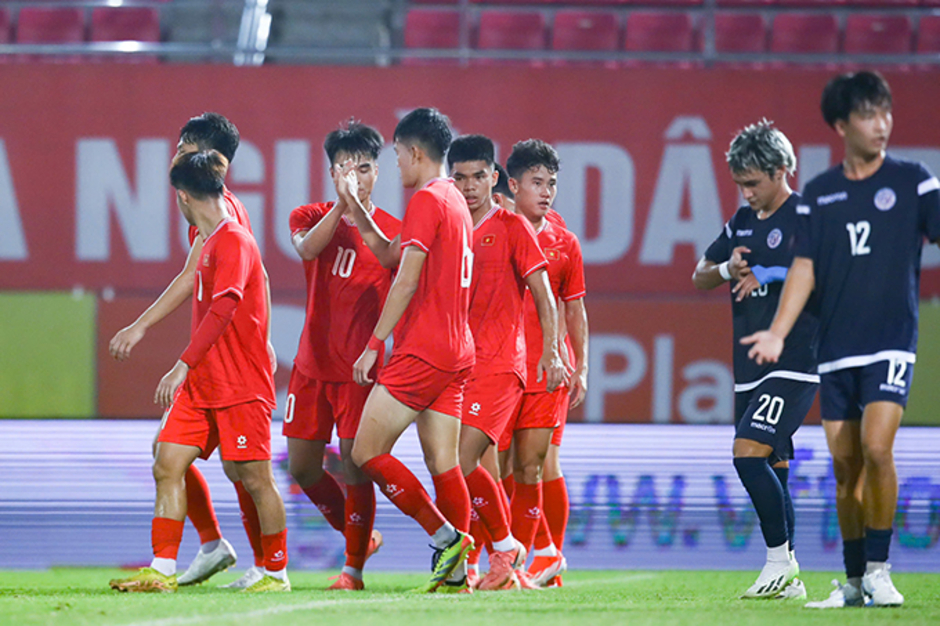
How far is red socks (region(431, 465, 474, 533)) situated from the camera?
475cm

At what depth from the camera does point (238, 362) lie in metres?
4.88

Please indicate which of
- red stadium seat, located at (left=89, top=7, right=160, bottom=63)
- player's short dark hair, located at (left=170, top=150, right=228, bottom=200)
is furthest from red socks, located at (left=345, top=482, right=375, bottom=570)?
red stadium seat, located at (left=89, top=7, right=160, bottom=63)

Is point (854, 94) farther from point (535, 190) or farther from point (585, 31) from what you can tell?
point (585, 31)

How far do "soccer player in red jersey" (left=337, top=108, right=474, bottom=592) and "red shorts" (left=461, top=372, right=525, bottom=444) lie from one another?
0.28 metres

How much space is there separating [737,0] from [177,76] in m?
5.53

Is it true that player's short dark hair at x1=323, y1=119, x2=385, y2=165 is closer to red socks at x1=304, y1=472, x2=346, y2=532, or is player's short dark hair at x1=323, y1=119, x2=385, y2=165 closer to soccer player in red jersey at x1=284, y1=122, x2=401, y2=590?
soccer player in red jersey at x1=284, y1=122, x2=401, y2=590

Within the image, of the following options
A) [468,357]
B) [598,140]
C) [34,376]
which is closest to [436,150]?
[468,357]

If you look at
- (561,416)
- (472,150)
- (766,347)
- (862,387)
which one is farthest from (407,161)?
(862,387)

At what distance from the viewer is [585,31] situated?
36.0 feet

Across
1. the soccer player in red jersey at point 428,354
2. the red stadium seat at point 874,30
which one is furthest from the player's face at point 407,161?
the red stadium seat at point 874,30

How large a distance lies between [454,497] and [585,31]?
7.25m

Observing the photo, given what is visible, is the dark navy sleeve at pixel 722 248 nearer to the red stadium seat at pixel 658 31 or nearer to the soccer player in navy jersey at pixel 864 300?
the soccer player in navy jersey at pixel 864 300

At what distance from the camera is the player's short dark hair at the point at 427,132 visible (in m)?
4.81

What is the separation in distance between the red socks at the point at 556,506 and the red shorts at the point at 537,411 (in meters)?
0.55
